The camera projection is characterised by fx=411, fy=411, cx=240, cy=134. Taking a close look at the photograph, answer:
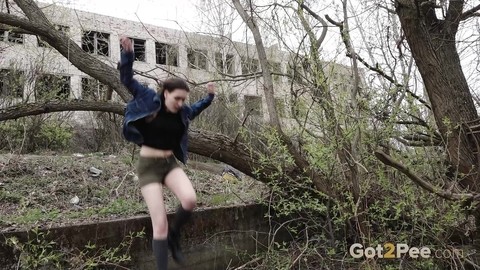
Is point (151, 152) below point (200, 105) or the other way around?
below

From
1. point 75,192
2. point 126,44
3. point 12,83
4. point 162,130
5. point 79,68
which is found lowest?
→ point 75,192

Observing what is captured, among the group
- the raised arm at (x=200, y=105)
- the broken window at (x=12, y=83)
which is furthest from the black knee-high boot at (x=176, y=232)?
the broken window at (x=12, y=83)

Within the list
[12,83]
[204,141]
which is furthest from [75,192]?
[12,83]

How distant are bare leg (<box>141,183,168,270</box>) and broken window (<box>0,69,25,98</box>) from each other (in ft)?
22.5

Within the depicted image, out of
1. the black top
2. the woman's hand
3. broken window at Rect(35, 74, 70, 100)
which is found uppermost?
broken window at Rect(35, 74, 70, 100)

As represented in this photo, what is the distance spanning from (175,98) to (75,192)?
376 centimetres

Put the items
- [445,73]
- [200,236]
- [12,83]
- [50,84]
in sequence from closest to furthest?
1. [445,73]
2. [200,236]
3. [12,83]
4. [50,84]

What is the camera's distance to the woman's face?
9.48ft

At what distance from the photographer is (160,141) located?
120 inches

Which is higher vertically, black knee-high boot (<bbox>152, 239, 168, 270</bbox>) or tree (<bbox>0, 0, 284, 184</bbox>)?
tree (<bbox>0, 0, 284, 184</bbox>)

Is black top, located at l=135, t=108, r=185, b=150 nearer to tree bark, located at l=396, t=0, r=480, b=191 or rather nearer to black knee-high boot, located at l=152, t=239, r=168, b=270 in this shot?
black knee-high boot, located at l=152, t=239, r=168, b=270

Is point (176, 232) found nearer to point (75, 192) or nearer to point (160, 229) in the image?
point (160, 229)

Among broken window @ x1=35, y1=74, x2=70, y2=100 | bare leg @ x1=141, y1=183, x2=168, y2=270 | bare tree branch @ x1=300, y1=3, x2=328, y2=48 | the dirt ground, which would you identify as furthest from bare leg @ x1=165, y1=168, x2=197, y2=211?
broken window @ x1=35, y1=74, x2=70, y2=100

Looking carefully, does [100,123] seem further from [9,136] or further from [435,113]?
[435,113]
